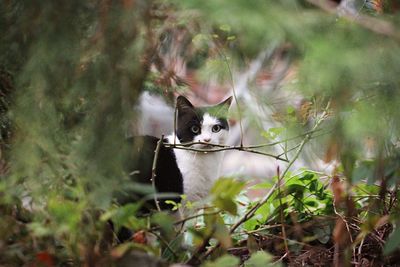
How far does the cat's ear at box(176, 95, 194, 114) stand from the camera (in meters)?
2.68

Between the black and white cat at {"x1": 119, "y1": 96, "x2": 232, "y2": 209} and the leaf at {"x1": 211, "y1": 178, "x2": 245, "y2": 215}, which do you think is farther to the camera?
the black and white cat at {"x1": 119, "y1": 96, "x2": 232, "y2": 209}

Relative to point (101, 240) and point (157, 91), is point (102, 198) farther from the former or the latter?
point (157, 91)

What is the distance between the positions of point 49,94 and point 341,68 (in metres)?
0.72

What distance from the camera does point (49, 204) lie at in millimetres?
1438

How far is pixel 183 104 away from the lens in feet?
9.16

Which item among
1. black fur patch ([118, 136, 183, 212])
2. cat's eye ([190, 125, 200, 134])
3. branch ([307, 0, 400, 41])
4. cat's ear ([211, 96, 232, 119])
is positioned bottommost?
black fur patch ([118, 136, 183, 212])

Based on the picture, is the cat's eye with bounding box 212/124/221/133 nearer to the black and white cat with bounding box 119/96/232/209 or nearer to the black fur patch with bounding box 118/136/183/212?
the black and white cat with bounding box 119/96/232/209

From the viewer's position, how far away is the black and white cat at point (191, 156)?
8.45ft

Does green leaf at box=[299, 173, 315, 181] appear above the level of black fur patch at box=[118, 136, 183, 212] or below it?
above

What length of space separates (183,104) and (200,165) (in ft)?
1.03

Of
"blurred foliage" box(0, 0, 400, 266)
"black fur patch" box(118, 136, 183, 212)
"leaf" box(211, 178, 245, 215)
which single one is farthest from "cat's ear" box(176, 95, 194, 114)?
"leaf" box(211, 178, 245, 215)

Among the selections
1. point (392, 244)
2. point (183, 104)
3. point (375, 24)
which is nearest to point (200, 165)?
point (183, 104)

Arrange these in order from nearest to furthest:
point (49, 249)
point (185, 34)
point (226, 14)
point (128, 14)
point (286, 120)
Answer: point (226, 14)
point (128, 14)
point (49, 249)
point (286, 120)
point (185, 34)

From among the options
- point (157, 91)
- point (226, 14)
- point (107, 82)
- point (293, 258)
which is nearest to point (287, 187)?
point (293, 258)
